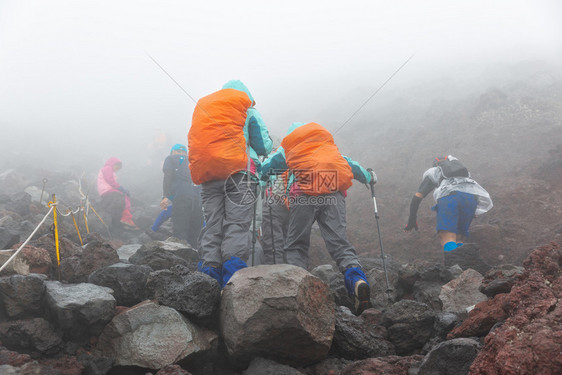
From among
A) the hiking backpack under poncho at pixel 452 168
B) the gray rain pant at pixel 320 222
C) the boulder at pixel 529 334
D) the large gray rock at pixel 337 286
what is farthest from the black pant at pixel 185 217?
the boulder at pixel 529 334

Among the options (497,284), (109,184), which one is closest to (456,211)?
(497,284)

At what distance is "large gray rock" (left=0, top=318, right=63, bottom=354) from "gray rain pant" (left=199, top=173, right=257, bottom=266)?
159 cm

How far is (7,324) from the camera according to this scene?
10.1 feet

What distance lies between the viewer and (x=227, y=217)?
4.49 m

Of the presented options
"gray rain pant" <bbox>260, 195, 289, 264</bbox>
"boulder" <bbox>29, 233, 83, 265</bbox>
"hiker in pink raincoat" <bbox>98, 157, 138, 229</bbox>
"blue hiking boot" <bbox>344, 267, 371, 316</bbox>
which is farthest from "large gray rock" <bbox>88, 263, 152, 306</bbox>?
"hiker in pink raincoat" <bbox>98, 157, 138, 229</bbox>

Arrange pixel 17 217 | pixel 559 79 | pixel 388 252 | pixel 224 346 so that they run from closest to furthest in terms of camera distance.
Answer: pixel 224 346 < pixel 17 217 < pixel 388 252 < pixel 559 79

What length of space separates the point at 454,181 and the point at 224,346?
577 cm

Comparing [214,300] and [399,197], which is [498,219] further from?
[214,300]

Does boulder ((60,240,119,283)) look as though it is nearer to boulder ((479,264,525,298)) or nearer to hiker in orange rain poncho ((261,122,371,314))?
hiker in orange rain poncho ((261,122,371,314))

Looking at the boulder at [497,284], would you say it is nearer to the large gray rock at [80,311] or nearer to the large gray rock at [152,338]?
the large gray rock at [152,338]

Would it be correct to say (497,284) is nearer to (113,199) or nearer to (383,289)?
(383,289)

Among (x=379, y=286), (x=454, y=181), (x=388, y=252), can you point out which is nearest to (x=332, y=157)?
(x=379, y=286)

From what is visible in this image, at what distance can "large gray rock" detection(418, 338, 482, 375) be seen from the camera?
7.79ft

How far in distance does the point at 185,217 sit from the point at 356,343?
687 cm
